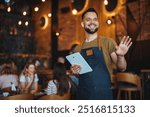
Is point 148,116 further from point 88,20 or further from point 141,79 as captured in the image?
point 88,20

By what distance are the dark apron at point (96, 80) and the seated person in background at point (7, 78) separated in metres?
0.91

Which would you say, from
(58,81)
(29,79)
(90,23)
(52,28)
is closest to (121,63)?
(90,23)

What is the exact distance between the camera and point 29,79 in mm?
4973

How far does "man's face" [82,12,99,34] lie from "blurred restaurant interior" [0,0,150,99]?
0.06 m

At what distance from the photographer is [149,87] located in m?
4.73

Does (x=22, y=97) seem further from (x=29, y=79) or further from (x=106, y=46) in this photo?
(x=106, y=46)

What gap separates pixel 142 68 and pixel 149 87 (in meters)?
0.26

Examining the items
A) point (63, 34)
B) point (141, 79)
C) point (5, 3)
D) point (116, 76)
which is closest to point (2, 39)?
point (5, 3)

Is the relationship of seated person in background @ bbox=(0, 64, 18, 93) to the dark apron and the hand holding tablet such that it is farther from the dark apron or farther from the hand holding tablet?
the dark apron

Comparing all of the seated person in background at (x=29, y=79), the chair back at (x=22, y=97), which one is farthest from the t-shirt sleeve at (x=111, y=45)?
the chair back at (x=22, y=97)

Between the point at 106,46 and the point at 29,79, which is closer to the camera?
the point at 106,46

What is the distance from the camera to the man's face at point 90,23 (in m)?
4.87

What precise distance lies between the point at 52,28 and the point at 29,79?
2.44ft

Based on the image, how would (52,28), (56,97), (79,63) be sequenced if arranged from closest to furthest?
1. (56,97)
2. (79,63)
3. (52,28)
